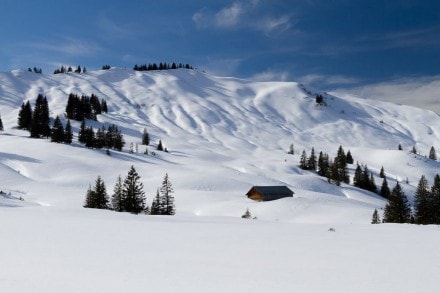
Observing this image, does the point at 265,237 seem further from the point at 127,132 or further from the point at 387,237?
the point at 127,132

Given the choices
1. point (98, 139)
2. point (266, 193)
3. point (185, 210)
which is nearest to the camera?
point (185, 210)

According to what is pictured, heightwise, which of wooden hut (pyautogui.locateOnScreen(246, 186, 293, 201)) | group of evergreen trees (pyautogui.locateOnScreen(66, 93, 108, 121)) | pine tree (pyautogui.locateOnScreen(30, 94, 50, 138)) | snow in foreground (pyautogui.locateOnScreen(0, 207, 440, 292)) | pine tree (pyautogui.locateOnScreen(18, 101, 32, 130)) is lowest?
snow in foreground (pyautogui.locateOnScreen(0, 207, 440, 292))

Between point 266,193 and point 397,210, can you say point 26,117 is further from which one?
point 397,210

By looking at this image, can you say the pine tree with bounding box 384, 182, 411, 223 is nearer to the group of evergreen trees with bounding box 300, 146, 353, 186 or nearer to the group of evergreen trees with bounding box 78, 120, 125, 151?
the group of evergreen trees with bounding box 300, 146, 353, 186

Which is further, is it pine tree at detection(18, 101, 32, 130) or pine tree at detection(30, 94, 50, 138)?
pine tree at detection(18, 101, 32, 130)

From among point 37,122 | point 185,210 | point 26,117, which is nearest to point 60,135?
point 37,122

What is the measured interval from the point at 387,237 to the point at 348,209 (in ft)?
143

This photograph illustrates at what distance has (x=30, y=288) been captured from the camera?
27.8 feet

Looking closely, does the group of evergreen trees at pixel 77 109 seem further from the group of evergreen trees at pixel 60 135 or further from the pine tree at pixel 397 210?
the pine tree at pixel 397 210

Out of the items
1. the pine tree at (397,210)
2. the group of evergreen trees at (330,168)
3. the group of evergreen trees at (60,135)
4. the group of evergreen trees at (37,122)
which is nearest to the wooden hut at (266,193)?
the pine tree at (397,210)

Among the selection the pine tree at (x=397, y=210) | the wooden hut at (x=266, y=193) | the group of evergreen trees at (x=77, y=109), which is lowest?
the pine tree at (x=397, y=210)

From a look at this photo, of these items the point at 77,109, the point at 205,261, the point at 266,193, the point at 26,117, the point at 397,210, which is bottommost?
the point at 205,261

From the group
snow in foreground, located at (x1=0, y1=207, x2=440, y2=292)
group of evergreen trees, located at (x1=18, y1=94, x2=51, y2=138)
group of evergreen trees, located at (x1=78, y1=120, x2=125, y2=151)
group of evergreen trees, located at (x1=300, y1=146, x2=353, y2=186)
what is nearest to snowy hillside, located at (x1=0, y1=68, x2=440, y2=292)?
snow in foreground, located at (x1=0, y1=207, x2=440, y2=292)

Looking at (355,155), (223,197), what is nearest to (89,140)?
(223,197)
